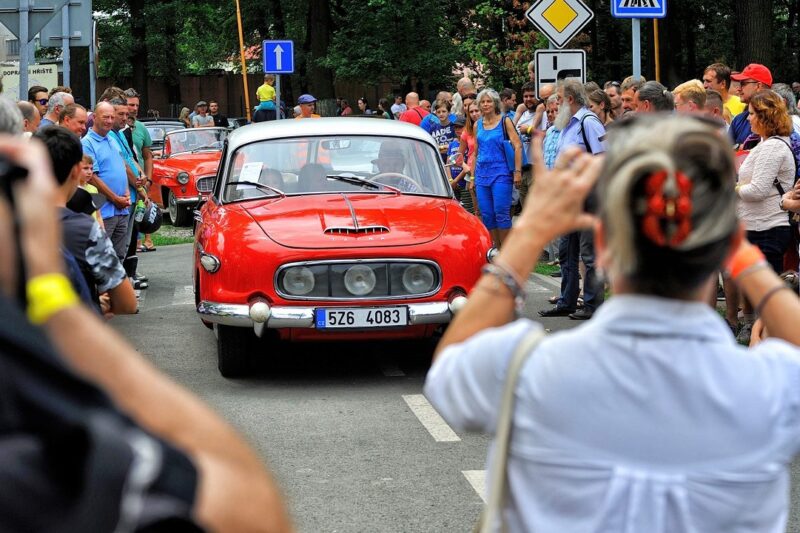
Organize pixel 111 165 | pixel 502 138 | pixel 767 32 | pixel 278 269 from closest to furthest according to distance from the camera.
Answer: pixel 278 269, pixel 111 165, pixel 502 138, pixel 767 32

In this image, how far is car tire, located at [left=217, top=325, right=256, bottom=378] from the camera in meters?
8.77

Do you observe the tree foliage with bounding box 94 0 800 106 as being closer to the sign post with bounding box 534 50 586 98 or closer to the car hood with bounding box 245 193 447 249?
the sign post with bounding box 534 50 586 98

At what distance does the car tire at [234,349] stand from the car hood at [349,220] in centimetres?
68

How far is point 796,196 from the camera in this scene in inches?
336

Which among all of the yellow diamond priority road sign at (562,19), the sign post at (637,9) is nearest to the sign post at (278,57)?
the yellow diamond priority road sign at (562,19)

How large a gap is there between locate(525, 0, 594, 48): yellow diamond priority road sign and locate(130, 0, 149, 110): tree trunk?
1469 inches

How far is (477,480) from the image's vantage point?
632cm

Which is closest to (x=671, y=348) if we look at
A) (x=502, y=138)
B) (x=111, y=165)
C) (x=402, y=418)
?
(x=402, y=418)

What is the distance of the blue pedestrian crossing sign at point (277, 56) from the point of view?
2806 centimetres

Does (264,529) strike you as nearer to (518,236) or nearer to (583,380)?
(583,380)

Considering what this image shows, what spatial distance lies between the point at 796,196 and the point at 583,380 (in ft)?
22.6

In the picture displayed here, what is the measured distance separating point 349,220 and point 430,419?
176 centimetres

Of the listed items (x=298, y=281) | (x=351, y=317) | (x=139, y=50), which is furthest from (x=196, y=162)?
(x=139, y=50)

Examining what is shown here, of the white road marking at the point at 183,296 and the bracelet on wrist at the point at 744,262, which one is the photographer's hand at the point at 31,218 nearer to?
the bracelet on wrist at the point at 744,262
